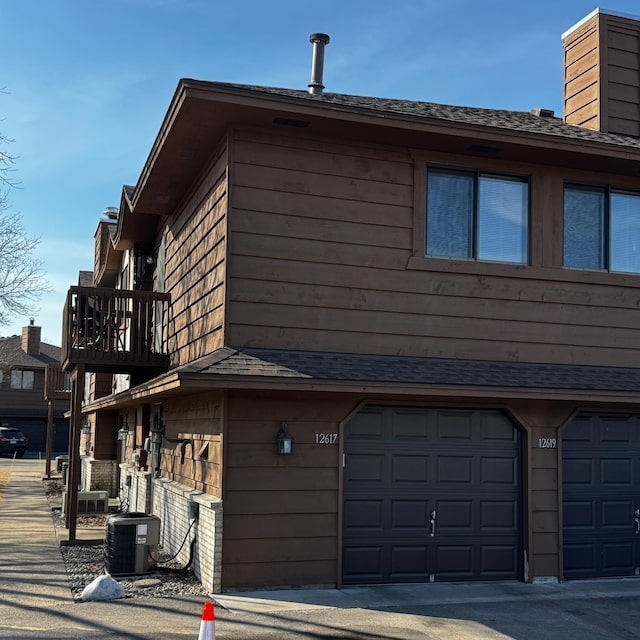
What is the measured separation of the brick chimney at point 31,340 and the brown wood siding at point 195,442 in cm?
3981

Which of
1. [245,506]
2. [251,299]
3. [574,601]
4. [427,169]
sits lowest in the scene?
[574,601]

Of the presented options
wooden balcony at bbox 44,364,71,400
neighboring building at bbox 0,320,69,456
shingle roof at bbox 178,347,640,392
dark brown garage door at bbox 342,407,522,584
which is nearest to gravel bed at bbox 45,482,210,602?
dark brown garage door at bbox 342,407,522,584

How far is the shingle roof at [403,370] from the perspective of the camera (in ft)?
32.5

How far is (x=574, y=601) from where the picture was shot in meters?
10.2

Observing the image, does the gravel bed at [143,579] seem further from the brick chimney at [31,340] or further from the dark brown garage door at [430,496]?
the brick chimney at [31,340]

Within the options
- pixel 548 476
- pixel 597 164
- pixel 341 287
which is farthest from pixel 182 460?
pixel 597 164

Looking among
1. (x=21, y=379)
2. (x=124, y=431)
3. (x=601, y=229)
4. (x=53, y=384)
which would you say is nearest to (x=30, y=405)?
(x=21, y=379)

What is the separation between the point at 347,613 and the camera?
360 inches

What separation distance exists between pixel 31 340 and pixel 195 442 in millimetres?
43246

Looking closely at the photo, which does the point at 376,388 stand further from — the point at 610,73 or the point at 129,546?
the point at 610,73

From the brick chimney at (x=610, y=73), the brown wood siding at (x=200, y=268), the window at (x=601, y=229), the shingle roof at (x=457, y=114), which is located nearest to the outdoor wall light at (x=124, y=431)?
the brown wood siding at (x=200, y=268)

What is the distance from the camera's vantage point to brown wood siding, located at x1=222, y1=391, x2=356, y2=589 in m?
10.1

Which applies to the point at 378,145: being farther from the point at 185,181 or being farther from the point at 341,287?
the point at 185,181

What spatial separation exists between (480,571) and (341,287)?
425 centimetres
